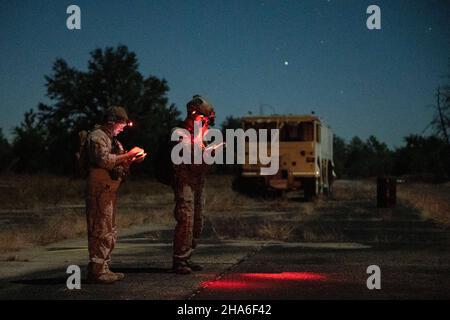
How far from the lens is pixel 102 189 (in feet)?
30.3

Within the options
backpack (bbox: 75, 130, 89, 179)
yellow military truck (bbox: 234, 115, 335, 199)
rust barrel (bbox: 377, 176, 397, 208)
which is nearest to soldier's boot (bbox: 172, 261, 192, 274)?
backpack (bbox: 75, 130, 89, 179)

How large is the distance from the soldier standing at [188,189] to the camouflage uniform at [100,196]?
102cm

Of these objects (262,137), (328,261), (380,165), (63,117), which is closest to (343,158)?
(380,165)

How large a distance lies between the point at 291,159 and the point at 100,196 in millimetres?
24711

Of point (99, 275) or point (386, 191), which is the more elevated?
point (386, 191)

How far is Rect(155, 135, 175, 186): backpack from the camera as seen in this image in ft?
33.2

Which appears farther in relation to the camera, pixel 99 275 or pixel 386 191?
pixel 386 191

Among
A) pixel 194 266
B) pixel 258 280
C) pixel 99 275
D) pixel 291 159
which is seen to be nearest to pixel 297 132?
pixel 291 159

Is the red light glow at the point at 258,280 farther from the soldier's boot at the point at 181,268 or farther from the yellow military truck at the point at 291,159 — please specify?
the yellow military truck at the point at 291,159

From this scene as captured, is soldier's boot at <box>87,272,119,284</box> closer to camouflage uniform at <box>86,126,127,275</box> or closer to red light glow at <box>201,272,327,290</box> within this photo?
camouflage uniform at <box>86,126,127,275</box>

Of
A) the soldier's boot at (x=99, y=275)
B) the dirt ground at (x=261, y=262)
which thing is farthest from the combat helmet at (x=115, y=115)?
the dirt ground at (x=261, y=262)

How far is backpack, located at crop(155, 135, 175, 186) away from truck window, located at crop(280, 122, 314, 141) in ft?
77.3

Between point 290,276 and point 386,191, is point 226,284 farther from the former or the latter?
point 386,191
